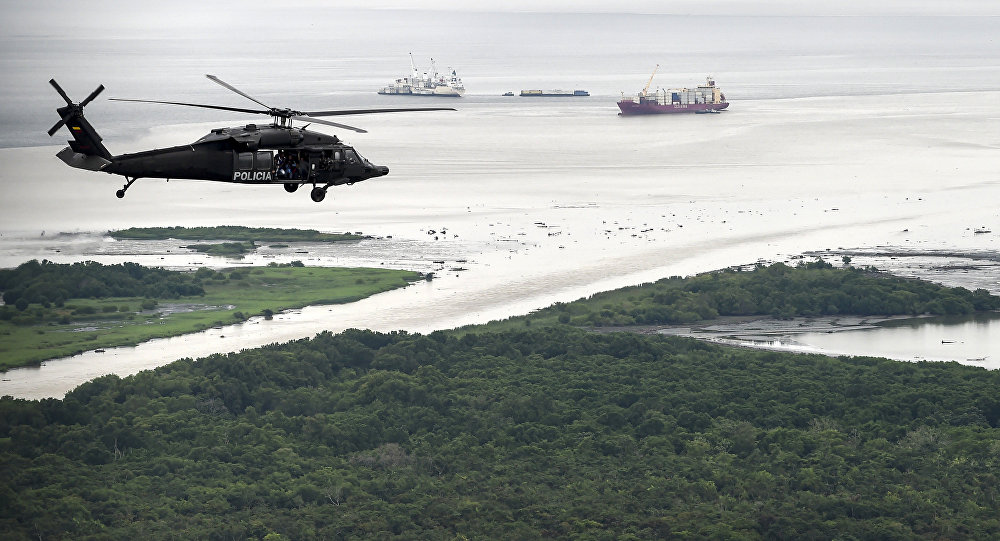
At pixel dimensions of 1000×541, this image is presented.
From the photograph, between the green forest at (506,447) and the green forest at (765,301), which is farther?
the green forest at (765,301)

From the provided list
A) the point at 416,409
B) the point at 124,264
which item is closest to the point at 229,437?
the point at 416,409

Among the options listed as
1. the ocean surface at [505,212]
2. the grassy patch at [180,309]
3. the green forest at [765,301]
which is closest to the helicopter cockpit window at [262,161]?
the ocean surface at [505,212]

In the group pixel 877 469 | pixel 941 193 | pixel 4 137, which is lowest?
pixel 877 469

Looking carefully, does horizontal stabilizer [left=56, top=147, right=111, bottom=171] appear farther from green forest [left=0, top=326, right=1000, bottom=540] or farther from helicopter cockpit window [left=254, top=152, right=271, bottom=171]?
green forest [left=0, top=326, right=1000, bottom=540]

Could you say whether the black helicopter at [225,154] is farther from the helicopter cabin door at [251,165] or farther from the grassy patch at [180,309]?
the grassy patch at [180,309]

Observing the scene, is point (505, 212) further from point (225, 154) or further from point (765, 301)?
point (225, 154)

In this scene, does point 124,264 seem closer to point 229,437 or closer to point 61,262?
point 61,262

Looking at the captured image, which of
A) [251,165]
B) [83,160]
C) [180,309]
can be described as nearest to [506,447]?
[180,309]
